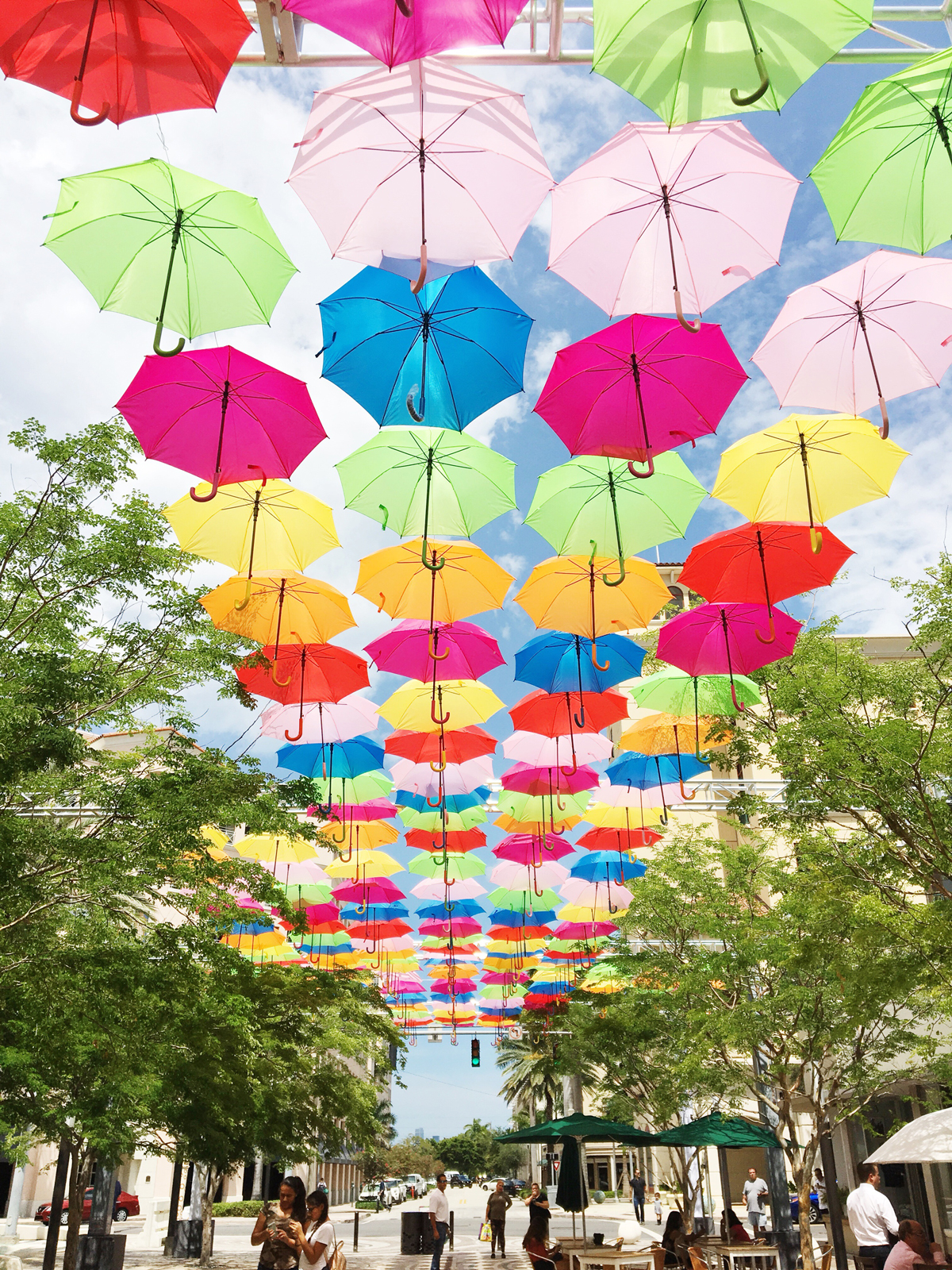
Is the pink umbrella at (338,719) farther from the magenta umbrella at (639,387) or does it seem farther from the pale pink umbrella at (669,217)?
the pale pink umbrella at (669,217)

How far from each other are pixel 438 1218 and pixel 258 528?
1423 centimetres

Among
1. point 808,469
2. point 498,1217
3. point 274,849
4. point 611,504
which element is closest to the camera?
point 808,469

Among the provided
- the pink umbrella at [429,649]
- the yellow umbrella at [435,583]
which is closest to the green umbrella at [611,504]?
the yellow umbrella at [435,583]

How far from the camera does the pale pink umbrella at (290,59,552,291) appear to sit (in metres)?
5.96

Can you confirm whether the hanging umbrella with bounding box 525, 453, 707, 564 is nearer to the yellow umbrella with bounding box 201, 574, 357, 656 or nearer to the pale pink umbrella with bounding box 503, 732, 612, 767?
the yellow umbrella with bounding box 201, 574, 357, 656

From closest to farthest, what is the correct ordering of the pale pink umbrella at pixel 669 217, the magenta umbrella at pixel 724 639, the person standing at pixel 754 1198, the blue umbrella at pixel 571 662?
the pale pink umbrella at pixel 669 217, the magenta umbrella at pixel 724 639, the blue umbrella at pixel 571 662, the person standing at pixel 754 1198

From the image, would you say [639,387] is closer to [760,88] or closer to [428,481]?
[428,481]

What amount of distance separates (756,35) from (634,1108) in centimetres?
2286

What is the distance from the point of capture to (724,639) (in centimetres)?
1166

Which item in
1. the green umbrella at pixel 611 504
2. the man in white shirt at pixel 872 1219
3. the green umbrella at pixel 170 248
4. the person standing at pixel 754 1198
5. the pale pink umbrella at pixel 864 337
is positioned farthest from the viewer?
the person standing at pixel 754 1198

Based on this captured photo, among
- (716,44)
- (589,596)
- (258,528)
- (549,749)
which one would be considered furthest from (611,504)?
(549,749)

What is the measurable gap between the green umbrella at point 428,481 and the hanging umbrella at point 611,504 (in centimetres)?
48

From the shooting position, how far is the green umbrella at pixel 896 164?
19.2 feet

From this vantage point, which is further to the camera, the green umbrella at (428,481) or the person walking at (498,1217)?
the person walking at (498,1217)
